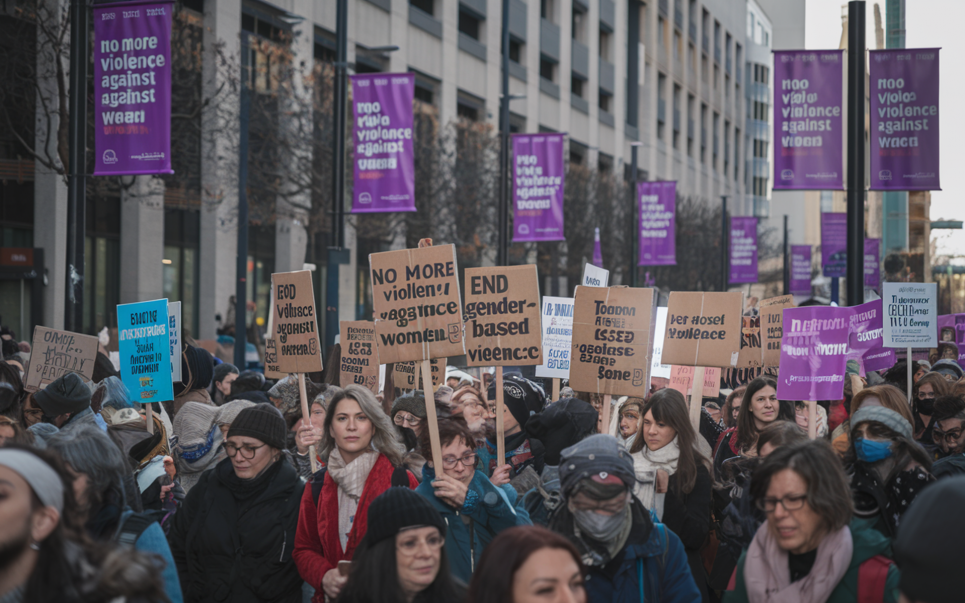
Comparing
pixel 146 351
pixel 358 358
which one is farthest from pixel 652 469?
pixel 358 358

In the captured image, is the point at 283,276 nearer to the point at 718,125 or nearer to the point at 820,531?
the point at 820,531

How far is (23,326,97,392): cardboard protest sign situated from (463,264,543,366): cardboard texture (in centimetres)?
364

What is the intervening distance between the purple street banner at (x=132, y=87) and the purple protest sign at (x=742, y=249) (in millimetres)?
33789

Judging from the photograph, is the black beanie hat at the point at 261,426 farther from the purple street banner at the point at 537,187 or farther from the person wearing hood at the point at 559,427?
the purple street banner at the point at 537,187

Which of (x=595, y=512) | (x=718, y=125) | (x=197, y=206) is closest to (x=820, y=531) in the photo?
(x=595, y=512)

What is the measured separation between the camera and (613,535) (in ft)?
13.1

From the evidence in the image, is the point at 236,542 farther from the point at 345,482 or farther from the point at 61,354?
the point at 61,354

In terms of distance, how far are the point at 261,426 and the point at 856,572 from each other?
8.98 ft

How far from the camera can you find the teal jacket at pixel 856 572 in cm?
368

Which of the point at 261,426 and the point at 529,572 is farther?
the point at 261,426

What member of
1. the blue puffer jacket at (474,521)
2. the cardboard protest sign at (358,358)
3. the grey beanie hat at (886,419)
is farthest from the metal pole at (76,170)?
the grey beanie hat at (886,419)

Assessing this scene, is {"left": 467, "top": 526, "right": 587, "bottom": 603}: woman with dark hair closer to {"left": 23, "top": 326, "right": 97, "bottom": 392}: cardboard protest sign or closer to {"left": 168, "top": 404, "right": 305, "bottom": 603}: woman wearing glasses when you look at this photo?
{"left": 168, "top": 404, "right": 305, "bottom": 603}: woman wearing glasses

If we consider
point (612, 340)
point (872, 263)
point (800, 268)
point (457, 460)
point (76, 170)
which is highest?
point (76, 170)

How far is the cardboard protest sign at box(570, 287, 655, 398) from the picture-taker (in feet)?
23.4
